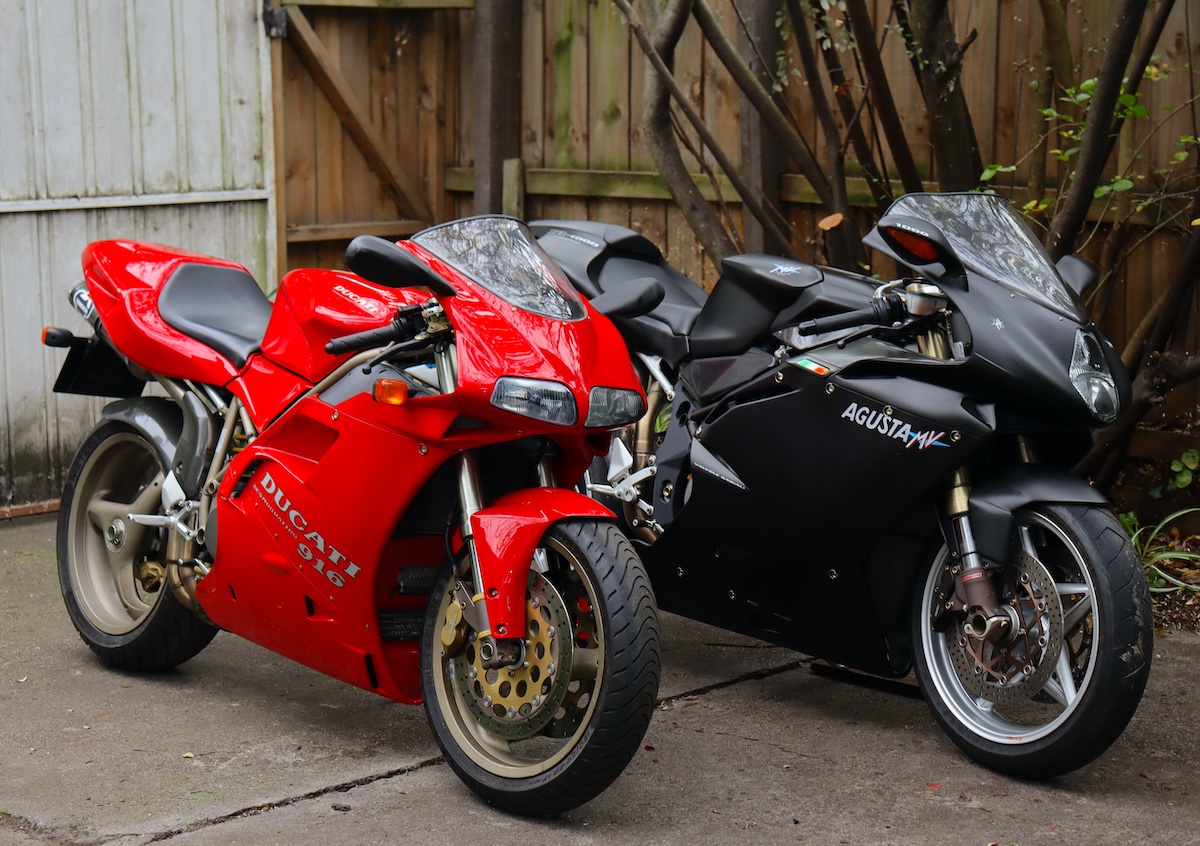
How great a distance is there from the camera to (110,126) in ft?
21.0

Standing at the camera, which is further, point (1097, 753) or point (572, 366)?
point (1097, 753)

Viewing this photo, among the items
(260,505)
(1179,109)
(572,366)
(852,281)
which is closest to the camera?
(572,366)

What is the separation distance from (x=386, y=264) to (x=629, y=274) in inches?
60.2

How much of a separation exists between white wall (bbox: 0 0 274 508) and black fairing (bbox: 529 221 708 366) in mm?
2447

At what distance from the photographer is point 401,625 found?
3.68 meters

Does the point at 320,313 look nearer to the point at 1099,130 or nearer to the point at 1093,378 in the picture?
the point at 1093,378

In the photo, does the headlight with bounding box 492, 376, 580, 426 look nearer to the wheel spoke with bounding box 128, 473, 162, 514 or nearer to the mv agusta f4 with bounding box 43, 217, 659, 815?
the mv agusta f4 with bounding box 43, 217, 659, 815

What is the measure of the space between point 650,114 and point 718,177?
93 cm

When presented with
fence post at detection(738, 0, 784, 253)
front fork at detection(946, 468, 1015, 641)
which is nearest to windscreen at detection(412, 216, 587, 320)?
front fork at detection(946, 468, 1015, 641)

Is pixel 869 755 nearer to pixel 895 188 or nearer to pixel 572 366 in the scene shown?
pixel 572 366

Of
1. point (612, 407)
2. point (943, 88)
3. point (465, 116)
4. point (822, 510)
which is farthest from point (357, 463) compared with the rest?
point (465, 116)

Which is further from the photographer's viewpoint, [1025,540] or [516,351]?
[1025,540]

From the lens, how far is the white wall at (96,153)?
611 cm

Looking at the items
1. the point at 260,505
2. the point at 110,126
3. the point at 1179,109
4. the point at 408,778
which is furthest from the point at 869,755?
the point at 110,126
